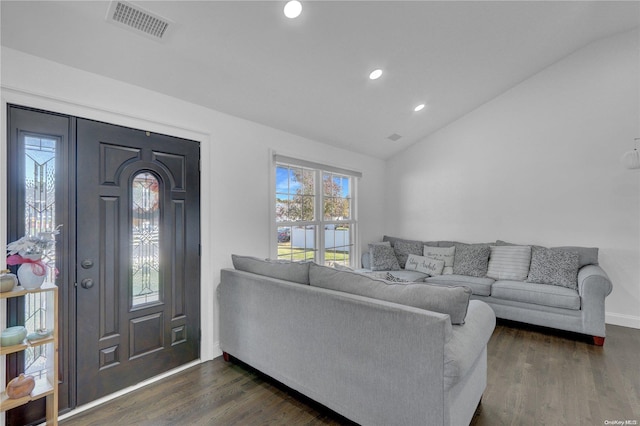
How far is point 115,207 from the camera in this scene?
2236 millimetres

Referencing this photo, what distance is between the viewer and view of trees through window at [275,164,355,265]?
3721 mm

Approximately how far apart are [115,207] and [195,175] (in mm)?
674

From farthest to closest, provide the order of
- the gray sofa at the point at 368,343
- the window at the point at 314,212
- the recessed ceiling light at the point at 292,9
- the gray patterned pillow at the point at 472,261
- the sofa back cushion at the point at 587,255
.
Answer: the gray patterned pillow at the point at 472,261, the window at the point at 314,212, the sofa back cushion at the point at 587,255, the recessed ceiling light at the point at 292,9, the gray sofa at the point at 368,343

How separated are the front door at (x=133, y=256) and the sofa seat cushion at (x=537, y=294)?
134 inches

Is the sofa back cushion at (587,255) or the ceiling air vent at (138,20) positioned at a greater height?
the ceiling air vent at (138,20)

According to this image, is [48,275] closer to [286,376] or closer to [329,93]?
[286,376]

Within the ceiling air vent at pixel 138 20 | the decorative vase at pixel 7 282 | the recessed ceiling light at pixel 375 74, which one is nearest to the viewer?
the decorative vase at pixel 7 282

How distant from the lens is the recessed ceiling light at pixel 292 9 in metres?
2.03

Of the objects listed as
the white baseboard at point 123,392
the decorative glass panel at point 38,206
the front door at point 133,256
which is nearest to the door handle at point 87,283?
the front door at point 133,256

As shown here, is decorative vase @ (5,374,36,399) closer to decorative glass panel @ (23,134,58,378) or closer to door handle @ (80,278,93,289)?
decorative glass panel @ (23,134,58,378)

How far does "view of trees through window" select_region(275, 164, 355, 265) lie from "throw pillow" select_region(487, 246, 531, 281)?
199cm

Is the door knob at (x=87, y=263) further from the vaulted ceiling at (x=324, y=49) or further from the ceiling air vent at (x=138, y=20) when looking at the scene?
the ceiling air vent at (x=138, y=20)

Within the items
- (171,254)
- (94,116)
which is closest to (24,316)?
(171,254)

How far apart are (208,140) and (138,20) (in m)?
1.08
